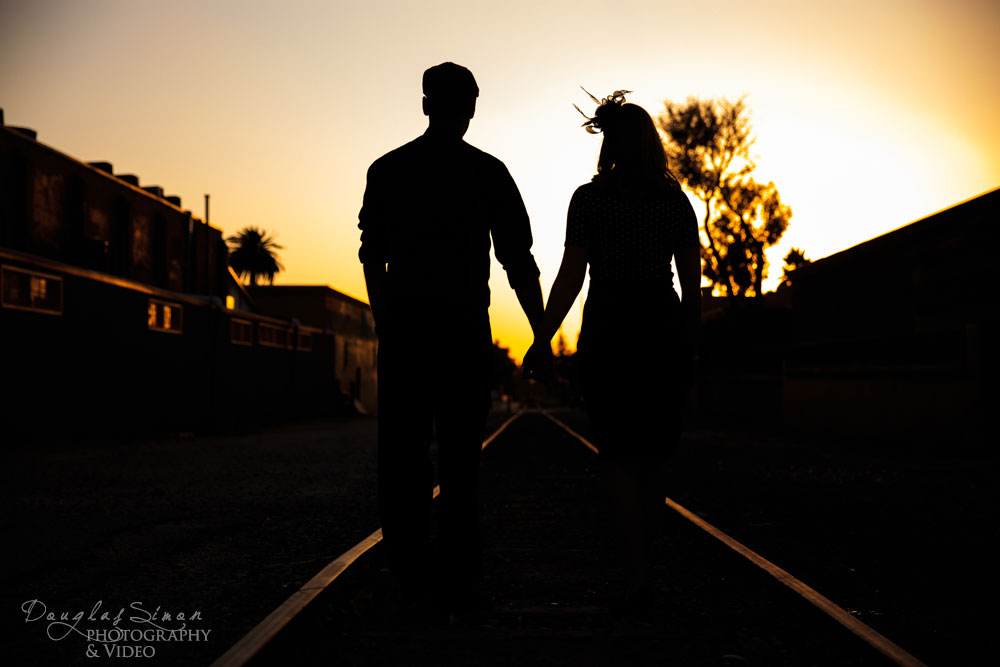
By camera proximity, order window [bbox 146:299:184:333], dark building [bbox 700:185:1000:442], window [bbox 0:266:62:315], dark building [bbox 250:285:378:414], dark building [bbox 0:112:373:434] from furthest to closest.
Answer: dark building [bbox 250:285:378:414] < window [bbox 146:299:184:333] < dark building [bbox 0:112:373:434] < dark building [bbox 700:185:1000:442] < window [bbox 0:266:62:315]

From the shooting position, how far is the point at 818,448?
16.8m

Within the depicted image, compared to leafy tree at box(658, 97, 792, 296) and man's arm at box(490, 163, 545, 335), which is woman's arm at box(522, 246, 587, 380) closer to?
man's arm at box(490, 163, 545, 335)

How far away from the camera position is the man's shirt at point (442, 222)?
353 cm

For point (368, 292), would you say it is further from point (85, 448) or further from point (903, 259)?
point (903, 259)

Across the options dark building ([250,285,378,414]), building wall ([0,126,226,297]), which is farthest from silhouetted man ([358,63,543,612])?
dark building ([250,285,378,414])

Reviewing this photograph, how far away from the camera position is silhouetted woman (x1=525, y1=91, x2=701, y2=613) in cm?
355

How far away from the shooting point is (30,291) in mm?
17062

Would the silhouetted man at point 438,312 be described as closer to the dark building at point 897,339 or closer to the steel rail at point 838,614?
the steel rail at point 838,614

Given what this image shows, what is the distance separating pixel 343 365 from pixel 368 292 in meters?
51.6

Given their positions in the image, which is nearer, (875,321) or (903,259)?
(903,259)

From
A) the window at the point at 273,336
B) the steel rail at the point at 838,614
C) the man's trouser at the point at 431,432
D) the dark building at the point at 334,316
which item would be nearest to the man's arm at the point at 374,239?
the man's trouser at the point at 431,432

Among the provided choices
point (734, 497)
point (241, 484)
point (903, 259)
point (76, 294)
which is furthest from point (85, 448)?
point (903, 259)

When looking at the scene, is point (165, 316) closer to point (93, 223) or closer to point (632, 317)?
point (93, 223)

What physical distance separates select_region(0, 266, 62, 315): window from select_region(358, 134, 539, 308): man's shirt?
15.1 m
